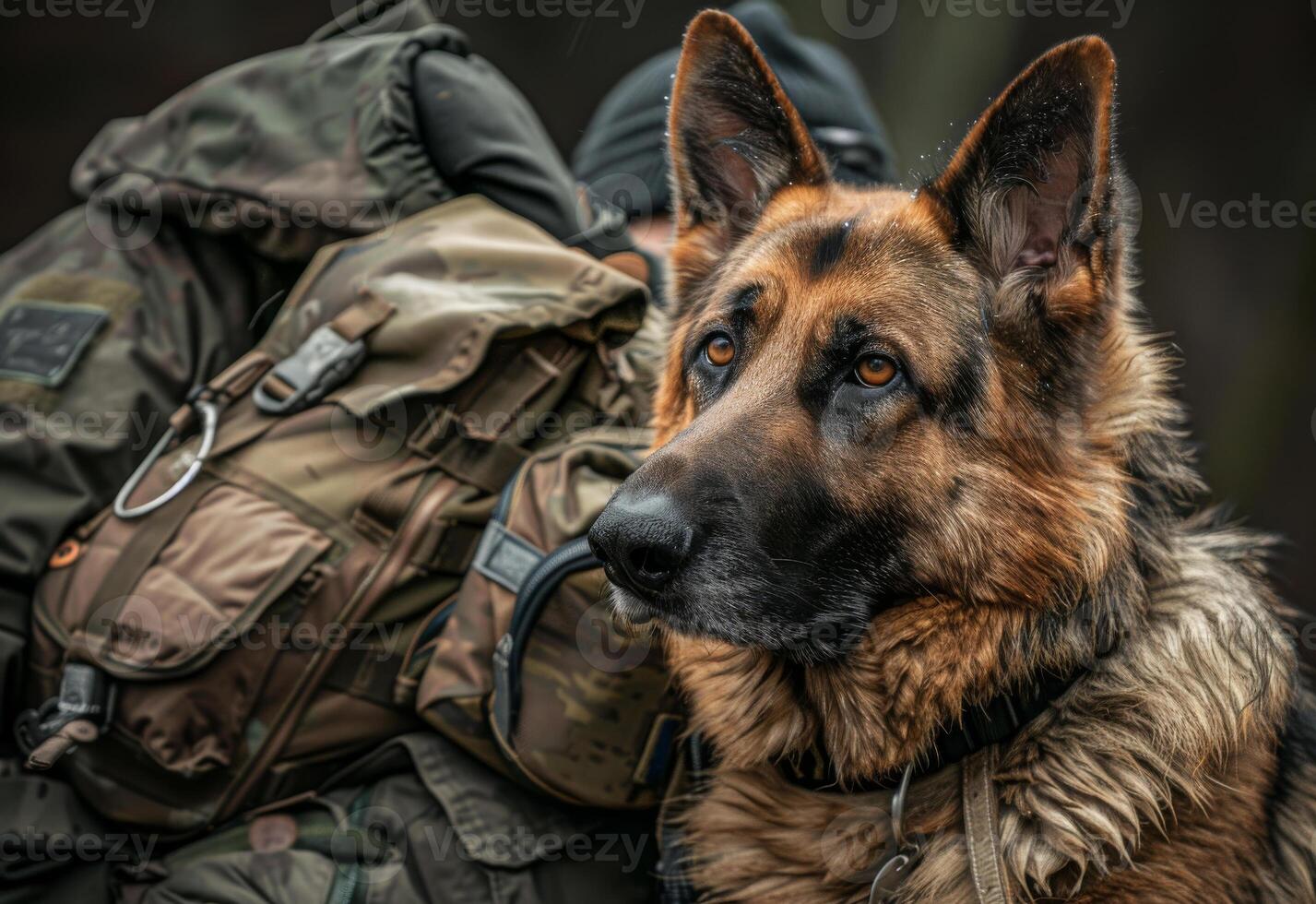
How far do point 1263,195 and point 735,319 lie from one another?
5.99m

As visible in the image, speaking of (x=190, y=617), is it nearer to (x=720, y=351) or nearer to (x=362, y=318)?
(x=362, y=318)

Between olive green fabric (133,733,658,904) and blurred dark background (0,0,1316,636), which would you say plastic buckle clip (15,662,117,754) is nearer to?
olive green fabric (133,733,658,904)

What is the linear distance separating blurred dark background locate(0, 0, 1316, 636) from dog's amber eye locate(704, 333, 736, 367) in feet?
17.9

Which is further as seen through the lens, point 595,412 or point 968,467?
point 595,412

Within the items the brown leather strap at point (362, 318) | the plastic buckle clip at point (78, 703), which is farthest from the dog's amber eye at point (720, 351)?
the plastic buckle clip at point (78, 703)

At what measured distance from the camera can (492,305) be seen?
2.37 m

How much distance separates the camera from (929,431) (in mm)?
1919

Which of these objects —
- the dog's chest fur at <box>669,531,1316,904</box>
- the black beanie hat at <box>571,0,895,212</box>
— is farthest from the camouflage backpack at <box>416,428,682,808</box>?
the black beanie hat at <box>571,0,895,212</box>

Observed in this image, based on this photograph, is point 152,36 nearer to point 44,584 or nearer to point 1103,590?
point 44,584

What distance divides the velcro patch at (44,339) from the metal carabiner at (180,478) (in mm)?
310

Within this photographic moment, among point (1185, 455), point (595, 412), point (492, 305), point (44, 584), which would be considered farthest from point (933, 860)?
point (44, 584)

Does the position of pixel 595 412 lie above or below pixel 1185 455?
below

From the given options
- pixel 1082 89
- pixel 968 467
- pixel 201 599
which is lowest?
pixel 201 599

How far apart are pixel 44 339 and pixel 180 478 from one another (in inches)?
23.5
